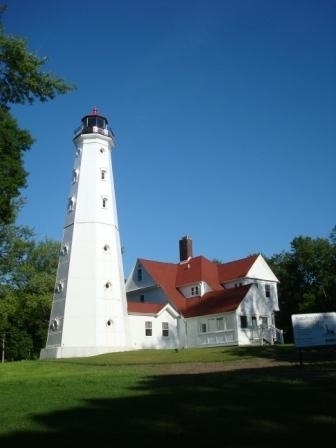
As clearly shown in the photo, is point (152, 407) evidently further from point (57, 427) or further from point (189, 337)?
point (189, 337)

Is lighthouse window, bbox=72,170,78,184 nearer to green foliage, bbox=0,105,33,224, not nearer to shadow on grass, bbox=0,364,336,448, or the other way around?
green foliage, bbox=0,105,33,224

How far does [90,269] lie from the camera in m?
35.8

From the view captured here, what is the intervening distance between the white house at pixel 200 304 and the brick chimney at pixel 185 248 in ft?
0.37

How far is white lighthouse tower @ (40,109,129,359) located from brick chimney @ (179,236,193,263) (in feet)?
39.3

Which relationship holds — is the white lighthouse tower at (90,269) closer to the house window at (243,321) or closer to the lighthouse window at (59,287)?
the lighthouse window at (59,287)

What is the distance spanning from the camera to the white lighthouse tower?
3428 cm

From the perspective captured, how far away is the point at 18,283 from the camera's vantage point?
4553cm

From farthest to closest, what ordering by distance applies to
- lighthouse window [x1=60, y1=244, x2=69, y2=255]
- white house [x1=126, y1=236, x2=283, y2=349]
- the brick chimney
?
1. the brick chimney
2. white house [x1=126, y1=236, x2=283, y2=349]
3. lighthouse window [x1=60, y1=244, x2=69, y2=255]

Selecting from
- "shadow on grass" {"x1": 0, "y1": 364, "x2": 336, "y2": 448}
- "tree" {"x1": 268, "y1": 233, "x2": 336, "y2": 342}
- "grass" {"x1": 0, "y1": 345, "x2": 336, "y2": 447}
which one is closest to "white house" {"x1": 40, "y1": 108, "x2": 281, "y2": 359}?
"tree" {"x1": 268, "y1": 233, "x2": 336, "y2": 342}

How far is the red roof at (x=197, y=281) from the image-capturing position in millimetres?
39438

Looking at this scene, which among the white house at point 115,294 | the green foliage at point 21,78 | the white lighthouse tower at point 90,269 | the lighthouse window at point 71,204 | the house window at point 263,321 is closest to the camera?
the green foliage at point 21,78

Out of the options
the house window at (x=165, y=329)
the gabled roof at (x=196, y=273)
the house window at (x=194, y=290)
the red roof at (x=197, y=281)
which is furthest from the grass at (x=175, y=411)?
the gabled roof at (x=196, y=273)

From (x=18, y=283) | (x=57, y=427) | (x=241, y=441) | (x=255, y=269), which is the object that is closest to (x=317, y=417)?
(x=241, y=441)

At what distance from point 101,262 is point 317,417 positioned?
28.8 metres
